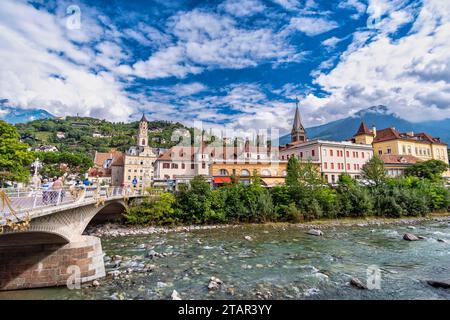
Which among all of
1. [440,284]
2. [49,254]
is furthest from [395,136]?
[49,254]

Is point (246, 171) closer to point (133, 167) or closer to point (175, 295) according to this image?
point (175, 295)

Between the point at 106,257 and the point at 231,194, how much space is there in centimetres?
1935

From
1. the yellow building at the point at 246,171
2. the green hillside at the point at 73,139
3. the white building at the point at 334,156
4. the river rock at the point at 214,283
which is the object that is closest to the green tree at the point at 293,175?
the yellow building at the point at 246,171

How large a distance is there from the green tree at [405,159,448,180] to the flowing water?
35735mm

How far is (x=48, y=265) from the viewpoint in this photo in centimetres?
1132

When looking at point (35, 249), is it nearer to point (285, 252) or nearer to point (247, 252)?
point (247, 252)

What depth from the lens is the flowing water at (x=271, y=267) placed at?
10.5 meters

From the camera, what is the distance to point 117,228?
28.1 metres

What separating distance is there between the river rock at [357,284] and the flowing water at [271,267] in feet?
0.88

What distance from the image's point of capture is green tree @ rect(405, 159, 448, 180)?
51.3 metres

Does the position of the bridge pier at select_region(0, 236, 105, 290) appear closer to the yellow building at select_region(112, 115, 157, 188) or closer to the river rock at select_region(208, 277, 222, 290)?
the river rock at select_region(208, 277, 222, 290)

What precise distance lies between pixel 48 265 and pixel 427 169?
65158 millimetres

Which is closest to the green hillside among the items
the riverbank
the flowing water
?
the riverbank
